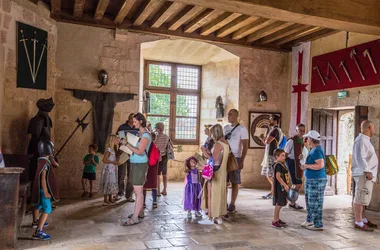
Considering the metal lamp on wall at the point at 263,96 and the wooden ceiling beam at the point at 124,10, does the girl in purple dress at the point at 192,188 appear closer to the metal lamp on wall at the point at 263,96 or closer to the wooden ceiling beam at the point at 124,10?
the wooden ceiling beam at the point at 124,10

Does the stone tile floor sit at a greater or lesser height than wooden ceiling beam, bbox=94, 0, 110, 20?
lesser

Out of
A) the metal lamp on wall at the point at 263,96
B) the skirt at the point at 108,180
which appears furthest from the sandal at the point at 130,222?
the metal lamp on wall at the point at 263,96

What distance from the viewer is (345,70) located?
6516mm

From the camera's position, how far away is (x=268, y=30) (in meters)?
6.90

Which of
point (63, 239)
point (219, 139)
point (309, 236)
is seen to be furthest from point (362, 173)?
point (63, 239)

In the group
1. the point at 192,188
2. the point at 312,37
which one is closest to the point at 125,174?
the point at 192,188

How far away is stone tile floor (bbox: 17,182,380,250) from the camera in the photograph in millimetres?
3553

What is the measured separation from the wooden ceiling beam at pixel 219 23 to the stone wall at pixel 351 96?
85.6 inches

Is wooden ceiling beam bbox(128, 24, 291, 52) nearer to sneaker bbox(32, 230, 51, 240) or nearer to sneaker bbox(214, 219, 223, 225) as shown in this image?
sneaker bbox(214, 219, 223, 225)

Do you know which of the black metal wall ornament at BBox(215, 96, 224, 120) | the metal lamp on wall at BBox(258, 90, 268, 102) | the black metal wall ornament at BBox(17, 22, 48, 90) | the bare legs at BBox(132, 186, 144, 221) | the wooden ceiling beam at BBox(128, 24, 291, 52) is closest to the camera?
the bare legs at BBox(132, 186, 144, 221)

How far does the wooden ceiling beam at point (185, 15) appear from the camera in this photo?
5.93 meters

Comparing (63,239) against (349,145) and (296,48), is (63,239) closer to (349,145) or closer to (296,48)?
(296,48)

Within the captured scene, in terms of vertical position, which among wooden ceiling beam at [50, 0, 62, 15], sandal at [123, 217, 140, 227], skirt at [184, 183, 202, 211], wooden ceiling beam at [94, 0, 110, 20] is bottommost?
sandal at [123, 217, 140, 227]

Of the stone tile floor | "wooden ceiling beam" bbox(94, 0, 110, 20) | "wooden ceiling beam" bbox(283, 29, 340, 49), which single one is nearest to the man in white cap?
the stone tile floor
